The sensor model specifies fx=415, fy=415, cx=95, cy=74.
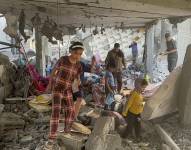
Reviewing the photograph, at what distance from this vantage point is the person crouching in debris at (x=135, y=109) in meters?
9.05

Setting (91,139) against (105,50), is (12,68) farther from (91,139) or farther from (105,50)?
(105,50)

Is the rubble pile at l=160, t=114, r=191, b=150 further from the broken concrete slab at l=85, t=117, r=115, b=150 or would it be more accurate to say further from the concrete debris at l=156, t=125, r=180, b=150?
the broken concrete slab at l=85, t=117, r=115, b=150

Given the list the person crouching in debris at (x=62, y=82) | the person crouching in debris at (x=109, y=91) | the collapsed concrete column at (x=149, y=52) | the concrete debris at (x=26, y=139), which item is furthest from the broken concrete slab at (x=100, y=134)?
the collapsed concrete column at (x=149, y=52)

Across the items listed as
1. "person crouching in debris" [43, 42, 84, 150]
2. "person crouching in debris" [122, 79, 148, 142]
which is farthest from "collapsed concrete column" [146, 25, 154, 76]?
"person crouching in debris" [43, 42, 84, 150]

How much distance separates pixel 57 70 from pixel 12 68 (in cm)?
673

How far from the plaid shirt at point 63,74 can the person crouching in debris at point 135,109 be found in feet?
6.83

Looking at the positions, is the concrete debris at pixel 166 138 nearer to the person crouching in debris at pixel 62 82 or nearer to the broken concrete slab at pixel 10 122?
the person crouching in debris at pixel 62 82

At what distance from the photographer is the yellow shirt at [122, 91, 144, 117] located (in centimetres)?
906

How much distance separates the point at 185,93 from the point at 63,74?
12.4ft

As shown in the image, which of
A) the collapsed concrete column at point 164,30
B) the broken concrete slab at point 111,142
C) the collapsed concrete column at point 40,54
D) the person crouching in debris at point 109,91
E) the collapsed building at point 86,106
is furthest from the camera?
the collapsed concrete column at point 164,30

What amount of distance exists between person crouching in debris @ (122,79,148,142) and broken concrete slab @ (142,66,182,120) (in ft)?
1.11

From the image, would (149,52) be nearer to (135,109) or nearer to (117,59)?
(117,59)

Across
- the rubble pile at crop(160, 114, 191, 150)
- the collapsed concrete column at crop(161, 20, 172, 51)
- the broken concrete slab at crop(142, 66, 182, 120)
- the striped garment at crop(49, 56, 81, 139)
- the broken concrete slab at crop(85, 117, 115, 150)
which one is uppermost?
the collapsed concrete column at crop(161, 20, 172, 51)

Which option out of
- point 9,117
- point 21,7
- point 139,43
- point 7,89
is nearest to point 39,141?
point 9,117
